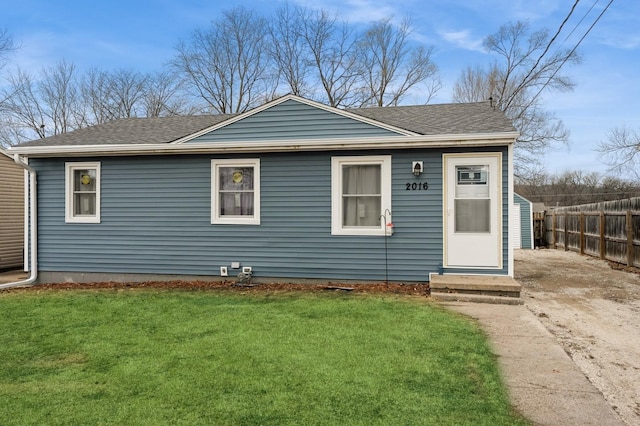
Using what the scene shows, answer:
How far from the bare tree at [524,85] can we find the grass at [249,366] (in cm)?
2104

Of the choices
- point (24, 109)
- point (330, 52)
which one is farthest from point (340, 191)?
point (24, 109)

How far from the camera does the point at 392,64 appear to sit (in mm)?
23922

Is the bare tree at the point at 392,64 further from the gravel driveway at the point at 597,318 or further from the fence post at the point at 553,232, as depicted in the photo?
the gravel driveway at the point at 597,318

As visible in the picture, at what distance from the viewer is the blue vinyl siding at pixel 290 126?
783cm

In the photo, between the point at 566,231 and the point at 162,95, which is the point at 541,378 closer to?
the point at 566,231

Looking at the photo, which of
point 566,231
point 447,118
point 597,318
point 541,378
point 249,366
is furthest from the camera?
point 566,231

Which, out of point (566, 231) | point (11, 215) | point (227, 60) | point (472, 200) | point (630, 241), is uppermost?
point (227, 60)

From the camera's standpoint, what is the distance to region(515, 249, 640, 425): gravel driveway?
3615mm

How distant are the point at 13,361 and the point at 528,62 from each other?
25.2m

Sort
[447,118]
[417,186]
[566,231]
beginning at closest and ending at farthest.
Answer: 1. [417,186]
2. [447,118]
3. [566,231]

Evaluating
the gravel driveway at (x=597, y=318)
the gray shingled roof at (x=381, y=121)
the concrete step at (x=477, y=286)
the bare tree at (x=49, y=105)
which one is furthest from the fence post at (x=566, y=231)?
the bare tree at (x=49, y=105)

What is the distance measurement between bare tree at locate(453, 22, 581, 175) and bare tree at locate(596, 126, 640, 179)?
17.2 feet

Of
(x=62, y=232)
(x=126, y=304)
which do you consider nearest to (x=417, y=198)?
(x=126, y=304)

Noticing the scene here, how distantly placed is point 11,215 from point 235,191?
7.63 m
